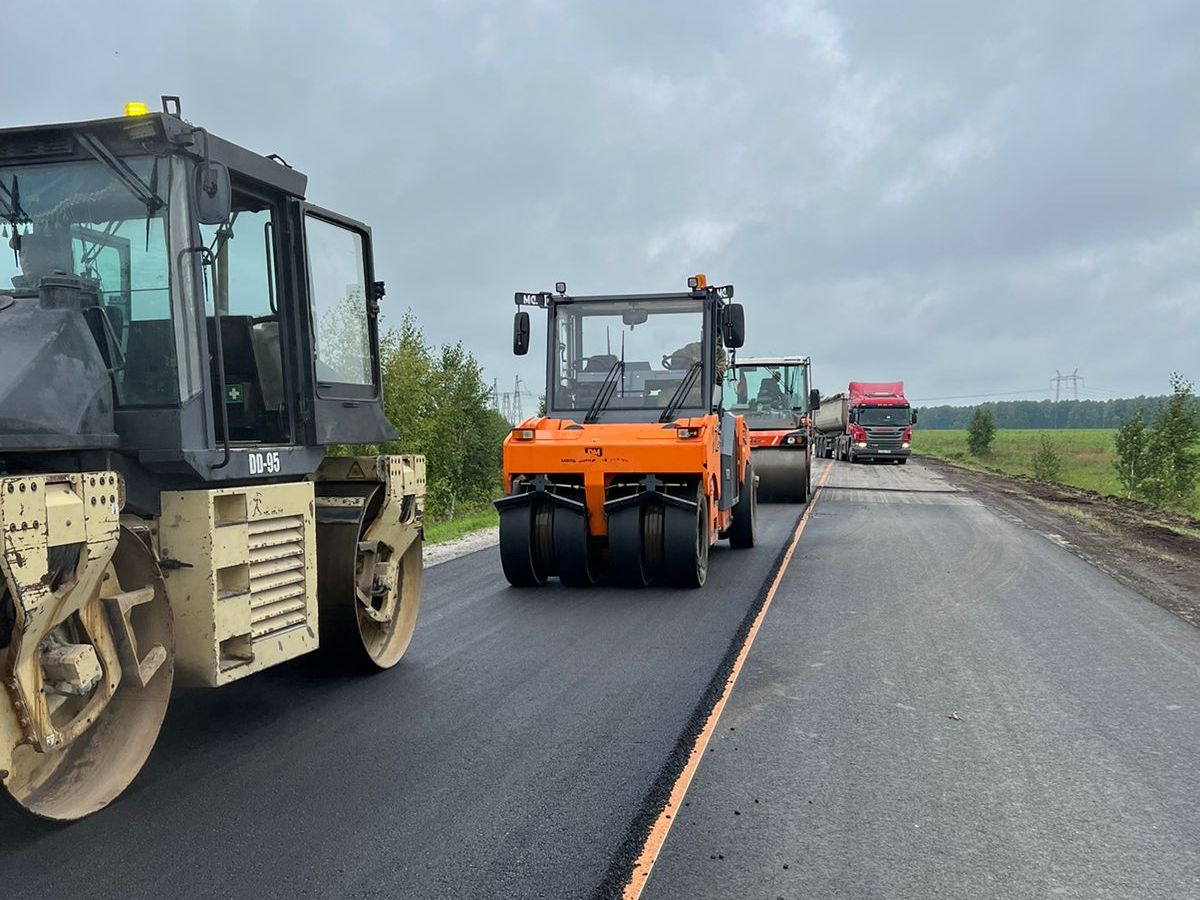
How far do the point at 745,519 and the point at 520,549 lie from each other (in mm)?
3706

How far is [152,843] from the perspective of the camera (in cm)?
356

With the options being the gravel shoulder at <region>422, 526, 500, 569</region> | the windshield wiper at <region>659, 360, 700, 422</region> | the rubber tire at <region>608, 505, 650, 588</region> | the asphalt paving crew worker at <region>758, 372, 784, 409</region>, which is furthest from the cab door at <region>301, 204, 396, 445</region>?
the asphalt paving crew worker at <region>758, 372, 784, 409</region>

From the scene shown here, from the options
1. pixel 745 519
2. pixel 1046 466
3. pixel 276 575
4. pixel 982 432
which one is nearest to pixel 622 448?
Result: pixel 745 519

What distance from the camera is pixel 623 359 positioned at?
32.9 feet

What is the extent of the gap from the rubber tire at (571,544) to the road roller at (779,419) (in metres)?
8.82

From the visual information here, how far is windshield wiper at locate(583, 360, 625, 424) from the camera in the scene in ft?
32.5

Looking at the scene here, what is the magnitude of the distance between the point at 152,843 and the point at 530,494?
5.65 m

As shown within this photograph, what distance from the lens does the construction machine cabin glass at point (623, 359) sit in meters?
9.87

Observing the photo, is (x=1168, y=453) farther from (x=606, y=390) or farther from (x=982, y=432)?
(x=982, y=432)

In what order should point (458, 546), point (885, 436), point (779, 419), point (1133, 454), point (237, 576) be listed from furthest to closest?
point (885, 436) → point (1133, 454) → point (779, 419) → point (458, 546) → point (237, 576)

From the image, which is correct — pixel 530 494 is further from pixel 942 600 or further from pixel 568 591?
pixel 942 600

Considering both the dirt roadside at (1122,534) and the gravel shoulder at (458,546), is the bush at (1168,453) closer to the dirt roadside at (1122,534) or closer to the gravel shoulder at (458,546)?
the dirt roadside at (1122,534)

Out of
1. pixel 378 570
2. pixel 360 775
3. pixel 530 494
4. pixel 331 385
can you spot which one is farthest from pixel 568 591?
pixel 360 775

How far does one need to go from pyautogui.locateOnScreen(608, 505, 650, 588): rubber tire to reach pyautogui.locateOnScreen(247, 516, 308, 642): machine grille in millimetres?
4337
